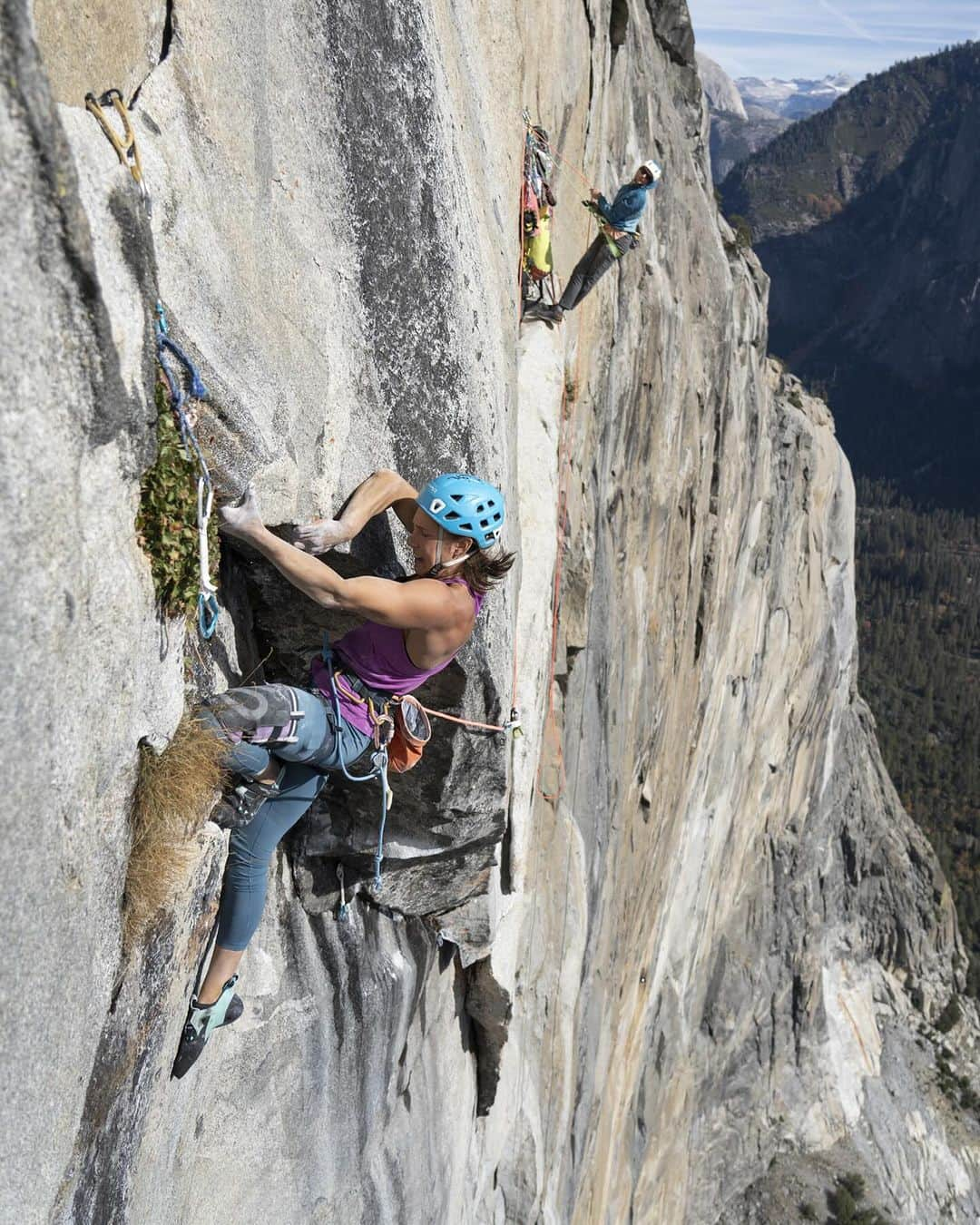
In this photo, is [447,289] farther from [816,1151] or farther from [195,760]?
[816,1151]

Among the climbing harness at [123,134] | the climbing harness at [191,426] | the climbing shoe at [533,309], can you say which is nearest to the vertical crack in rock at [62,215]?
the climbing harness at [191,426]

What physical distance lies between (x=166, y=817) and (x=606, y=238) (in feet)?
23.0

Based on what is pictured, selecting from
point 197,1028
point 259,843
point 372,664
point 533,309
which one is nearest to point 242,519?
point 372,664

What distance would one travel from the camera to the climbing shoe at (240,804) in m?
5.00

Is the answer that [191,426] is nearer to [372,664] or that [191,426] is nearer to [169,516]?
[169,516]

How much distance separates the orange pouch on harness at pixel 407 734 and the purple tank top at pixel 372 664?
0.76ft

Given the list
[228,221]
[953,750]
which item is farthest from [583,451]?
[953,750]

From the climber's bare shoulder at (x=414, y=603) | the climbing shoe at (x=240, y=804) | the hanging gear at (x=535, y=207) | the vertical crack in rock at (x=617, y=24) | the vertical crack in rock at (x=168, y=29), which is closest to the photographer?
the vertical crack in rock at (x=168, y=29)

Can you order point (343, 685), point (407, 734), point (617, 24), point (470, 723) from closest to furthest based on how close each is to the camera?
point (343, 685) < point (407, 734) < point (470, 723) < point (617, 24)

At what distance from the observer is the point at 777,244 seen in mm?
166000

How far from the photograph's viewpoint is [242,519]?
4312mm

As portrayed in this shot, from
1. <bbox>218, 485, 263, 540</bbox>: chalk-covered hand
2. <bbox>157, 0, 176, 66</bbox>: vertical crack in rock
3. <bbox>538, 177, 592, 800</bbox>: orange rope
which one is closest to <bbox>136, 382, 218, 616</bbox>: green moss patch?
<bbox>218, 485, 263, 540</bbox>: chalk-covered hand

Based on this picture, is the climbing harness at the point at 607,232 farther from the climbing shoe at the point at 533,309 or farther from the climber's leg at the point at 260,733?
the climber's leg at the point at 260,733

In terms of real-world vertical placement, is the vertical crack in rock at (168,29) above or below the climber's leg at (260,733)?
above
